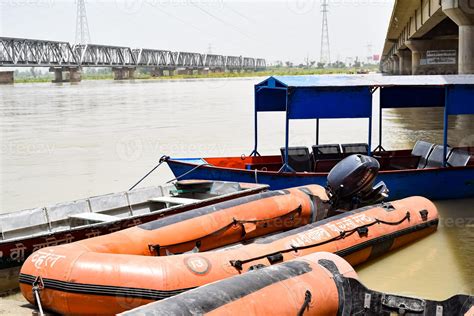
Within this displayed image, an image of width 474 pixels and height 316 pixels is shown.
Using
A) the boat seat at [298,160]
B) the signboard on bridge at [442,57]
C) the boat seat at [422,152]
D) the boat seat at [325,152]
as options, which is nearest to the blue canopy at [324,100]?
the boat seat at [325,152]

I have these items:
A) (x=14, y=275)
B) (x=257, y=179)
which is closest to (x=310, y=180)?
(x=257, y=179)

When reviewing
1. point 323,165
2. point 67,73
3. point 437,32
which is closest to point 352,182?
point 323,165

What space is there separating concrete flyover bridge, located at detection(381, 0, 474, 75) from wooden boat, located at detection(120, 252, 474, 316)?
19.6m

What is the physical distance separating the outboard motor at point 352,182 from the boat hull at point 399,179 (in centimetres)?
152

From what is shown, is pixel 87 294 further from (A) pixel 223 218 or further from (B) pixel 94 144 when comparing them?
(B) pixel 94 144

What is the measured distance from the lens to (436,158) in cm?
1426

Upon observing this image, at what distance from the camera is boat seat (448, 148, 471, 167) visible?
1360cm

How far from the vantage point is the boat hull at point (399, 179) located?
12.8 metres

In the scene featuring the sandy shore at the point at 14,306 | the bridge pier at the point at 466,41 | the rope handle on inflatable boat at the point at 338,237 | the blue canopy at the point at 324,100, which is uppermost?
the bridge pier at the point at 466,41

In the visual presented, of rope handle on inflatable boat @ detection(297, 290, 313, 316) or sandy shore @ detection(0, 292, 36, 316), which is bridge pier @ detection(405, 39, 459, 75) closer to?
sandy shore @ detection(0, 292, 36, 316)

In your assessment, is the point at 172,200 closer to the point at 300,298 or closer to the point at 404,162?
the point at 300,298

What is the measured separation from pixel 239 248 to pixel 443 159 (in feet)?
23.2

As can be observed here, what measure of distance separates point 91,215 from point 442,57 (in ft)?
145

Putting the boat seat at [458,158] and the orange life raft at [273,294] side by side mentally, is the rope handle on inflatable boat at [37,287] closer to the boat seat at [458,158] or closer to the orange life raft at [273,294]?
the orange life raft at [273,294]
